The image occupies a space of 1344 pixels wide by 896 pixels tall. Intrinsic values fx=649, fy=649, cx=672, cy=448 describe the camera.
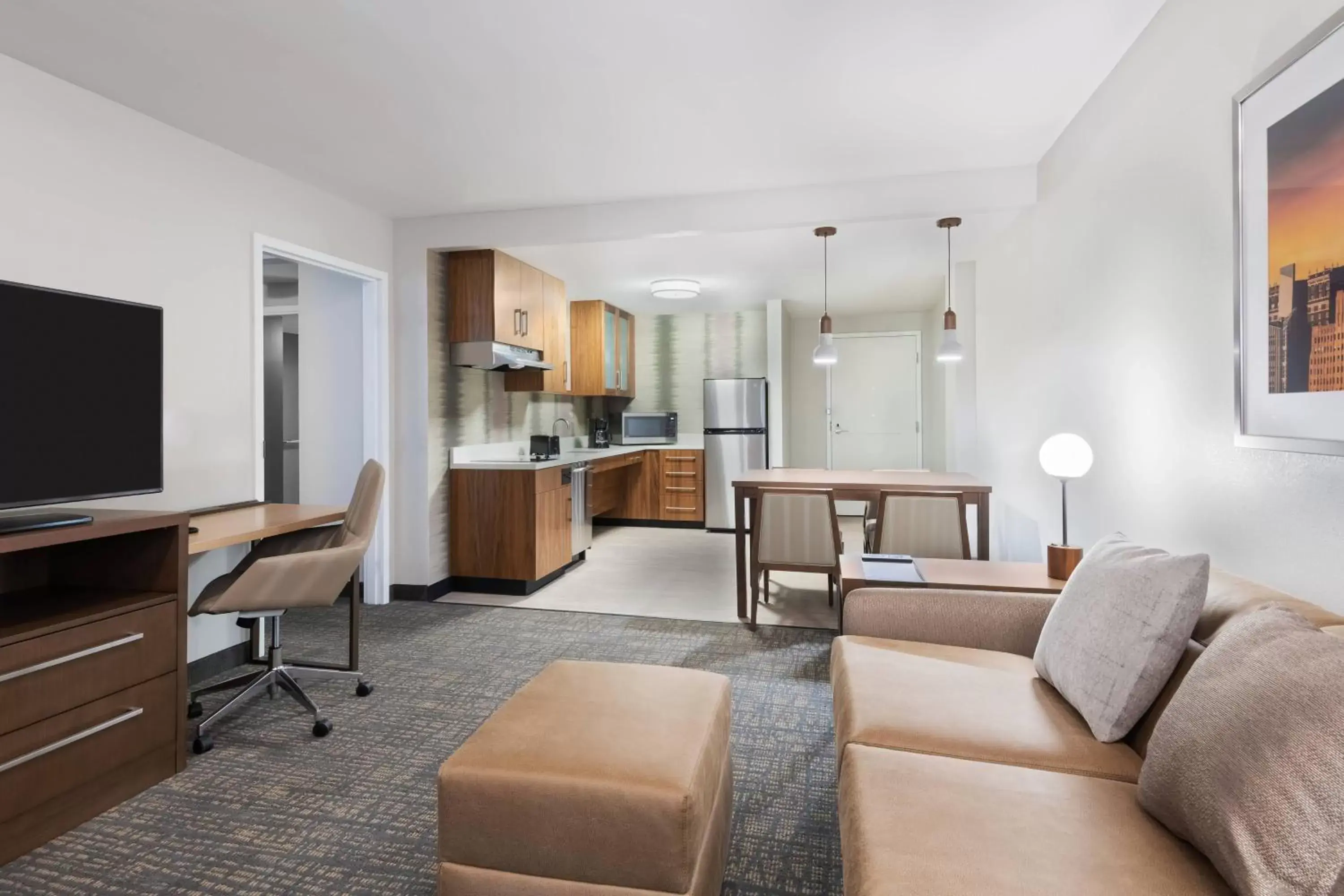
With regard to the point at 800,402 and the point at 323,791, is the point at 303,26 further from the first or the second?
the point at 800,402

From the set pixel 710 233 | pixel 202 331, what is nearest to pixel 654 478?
pixel 710 233

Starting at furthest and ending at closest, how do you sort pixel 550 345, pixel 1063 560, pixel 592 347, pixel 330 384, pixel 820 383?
pixel 820 383 < pixel 592 347 < pixel 550 345 < pixel 330 384 < pixel 1063 560

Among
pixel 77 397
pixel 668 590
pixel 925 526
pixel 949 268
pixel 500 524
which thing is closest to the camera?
pixel 77 397

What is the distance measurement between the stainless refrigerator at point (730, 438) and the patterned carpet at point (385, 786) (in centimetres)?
352

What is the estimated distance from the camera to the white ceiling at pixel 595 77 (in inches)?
81.7

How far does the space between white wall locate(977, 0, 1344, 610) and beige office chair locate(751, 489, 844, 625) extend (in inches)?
43.2

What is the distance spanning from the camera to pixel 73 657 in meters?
1.86

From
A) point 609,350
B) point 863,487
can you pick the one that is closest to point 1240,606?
point 863,487

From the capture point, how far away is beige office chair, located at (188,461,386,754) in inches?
93.5

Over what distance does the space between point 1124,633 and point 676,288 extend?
487 cm

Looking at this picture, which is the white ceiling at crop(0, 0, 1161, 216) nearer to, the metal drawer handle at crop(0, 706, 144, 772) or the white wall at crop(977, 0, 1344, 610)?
the white wall at crop(977, 0, 1344, 610)

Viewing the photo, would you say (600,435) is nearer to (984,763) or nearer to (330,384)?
(330,384)

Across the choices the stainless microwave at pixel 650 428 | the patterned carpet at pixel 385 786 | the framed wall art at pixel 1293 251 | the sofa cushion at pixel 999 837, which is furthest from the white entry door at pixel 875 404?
the sofa cushion at pixel 999 837

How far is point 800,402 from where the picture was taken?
7.91 meters
